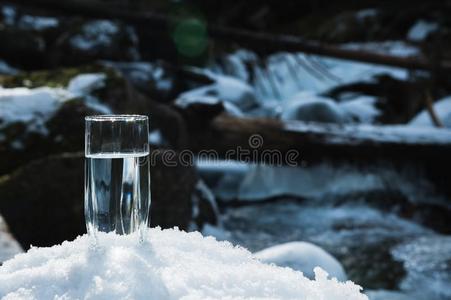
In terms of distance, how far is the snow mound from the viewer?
1251 millimetres

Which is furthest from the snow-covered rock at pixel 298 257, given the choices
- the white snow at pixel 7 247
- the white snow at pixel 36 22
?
the white snow at pixel 36 22

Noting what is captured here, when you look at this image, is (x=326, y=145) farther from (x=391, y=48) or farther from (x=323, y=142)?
(x=391, y=48)

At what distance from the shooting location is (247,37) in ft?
26.2

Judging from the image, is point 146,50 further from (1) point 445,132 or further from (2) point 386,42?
(1) point 445,132

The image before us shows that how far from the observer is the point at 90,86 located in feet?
17.2

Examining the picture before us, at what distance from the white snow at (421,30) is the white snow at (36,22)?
11.3 meters

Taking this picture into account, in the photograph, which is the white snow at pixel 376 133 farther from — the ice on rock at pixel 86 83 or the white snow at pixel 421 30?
the white snow at pixel 421 30

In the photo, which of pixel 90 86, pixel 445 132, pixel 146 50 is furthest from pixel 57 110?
pixel 146 50

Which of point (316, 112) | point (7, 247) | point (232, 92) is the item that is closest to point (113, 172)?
point (7, 247)

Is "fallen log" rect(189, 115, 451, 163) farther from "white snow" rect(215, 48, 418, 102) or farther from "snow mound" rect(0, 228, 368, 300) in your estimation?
"white snow" rect(215, 48, 418, 102)

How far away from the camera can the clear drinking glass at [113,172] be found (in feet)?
5.39

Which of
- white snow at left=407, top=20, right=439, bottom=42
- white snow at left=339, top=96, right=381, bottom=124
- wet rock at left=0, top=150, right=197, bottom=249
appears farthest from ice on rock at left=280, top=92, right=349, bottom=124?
wet rock at left=0, top=150, right=197, bottom=249

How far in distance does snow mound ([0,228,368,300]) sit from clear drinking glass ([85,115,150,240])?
16cm

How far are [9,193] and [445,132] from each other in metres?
6.44
